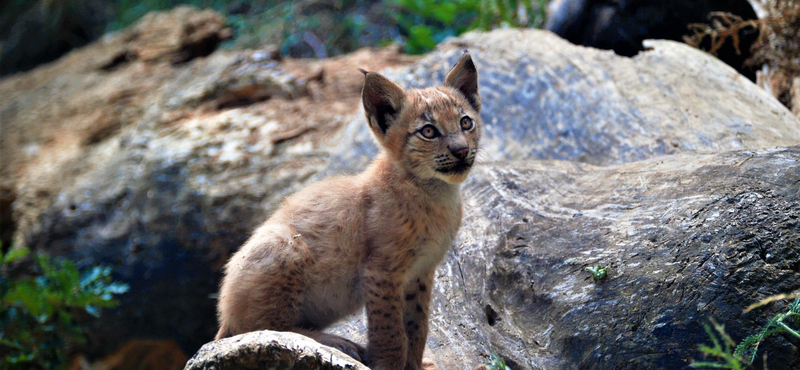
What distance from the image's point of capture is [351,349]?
151 inches

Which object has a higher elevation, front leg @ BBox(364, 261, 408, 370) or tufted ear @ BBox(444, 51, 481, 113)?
tufted ear @ BBox(444, 51, 481, 113)

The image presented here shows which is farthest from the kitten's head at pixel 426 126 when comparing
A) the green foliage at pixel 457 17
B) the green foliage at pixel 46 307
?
the green foliage at pixel 457 17

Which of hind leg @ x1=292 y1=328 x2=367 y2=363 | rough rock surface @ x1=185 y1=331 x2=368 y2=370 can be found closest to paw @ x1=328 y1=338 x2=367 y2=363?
hind leg @ x1=292 y1=328 x2=367 y2=363

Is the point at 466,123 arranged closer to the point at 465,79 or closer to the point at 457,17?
the point at 465,79

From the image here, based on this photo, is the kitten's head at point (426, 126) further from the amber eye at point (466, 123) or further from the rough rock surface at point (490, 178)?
the rough rock surface at point (490, 178)

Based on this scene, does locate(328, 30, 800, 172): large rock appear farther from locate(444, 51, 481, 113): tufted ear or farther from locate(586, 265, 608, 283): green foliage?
locate(586, 265, 608, 283): green foliage

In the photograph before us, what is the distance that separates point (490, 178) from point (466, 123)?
4.01ft

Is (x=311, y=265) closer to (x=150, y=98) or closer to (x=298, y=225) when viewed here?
(x=298, y=225)

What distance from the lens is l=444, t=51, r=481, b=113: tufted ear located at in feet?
14.9

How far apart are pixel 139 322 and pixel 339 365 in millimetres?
5374

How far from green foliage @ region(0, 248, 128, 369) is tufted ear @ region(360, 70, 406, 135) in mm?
3777

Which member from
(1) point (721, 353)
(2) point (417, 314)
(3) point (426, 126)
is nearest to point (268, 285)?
(2) point (417, 314)

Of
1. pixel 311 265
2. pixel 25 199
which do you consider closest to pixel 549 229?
pixel 311 265

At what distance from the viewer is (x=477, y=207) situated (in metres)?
5.14
